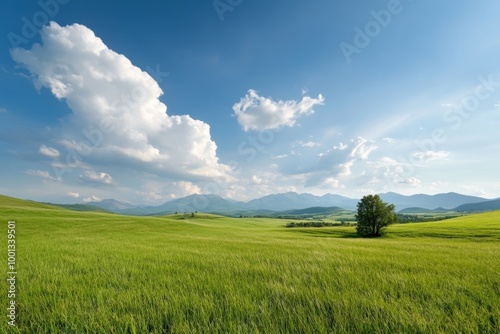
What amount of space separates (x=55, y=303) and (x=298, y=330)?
4.25m

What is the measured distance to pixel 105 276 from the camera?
5750mm

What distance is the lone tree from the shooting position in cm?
5131

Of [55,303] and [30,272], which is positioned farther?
[30,272]

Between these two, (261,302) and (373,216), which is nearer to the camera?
(261,302)

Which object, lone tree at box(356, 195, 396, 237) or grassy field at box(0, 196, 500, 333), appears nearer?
grassy field at box(0, 196, 500, 333)

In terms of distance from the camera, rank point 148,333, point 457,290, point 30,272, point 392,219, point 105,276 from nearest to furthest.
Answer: point 148,333 < point 457,290 < point 105,276 < point 30,272 < point 392,219

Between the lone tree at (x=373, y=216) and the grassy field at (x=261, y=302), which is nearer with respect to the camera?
the grassy field at (x=261, y=302)

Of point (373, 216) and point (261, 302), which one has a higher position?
point (261, 302)

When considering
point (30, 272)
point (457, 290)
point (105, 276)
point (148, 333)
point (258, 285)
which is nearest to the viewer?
point (148, 333)

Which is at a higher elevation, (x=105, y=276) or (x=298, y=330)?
(x=298, y=330)

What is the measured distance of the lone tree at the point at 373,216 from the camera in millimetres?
51312

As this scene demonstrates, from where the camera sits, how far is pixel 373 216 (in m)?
52.0

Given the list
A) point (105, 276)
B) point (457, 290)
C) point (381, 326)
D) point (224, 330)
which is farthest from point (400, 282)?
point (105, 276)

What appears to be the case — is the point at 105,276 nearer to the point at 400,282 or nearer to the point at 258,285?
the point at 258,285
